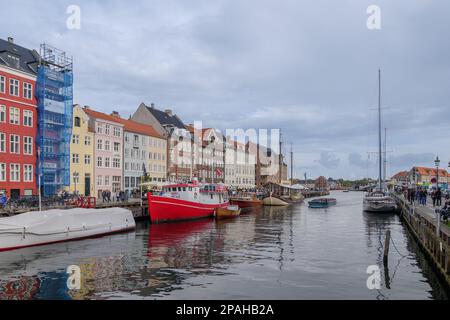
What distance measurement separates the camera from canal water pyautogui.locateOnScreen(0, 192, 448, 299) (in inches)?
718

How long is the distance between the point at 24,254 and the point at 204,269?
12.3 m

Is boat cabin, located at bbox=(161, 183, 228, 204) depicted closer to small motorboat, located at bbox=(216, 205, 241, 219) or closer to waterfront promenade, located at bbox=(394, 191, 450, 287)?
small motorboat, located at bbox=(216, 205, 241, 219)

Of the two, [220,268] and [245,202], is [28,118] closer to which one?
[220,268]

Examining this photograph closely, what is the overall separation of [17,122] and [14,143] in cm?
258

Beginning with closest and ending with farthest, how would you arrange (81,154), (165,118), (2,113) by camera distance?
(2,113) < (81,154) < (165,118)

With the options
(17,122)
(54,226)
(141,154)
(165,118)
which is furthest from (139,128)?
(54,226)

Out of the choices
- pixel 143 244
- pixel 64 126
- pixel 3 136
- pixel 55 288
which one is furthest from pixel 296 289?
pixel 64 126

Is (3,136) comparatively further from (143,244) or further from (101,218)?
(143,244)

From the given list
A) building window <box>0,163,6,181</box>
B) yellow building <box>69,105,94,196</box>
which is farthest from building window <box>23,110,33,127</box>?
yellow building <box>69,105,94,196</box>

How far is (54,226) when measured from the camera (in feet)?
105

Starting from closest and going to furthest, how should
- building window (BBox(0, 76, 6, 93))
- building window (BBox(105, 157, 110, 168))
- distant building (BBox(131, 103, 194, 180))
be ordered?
building window (BBox(0, 76, 6, 93)) → building window (BBox(105, 157, 110, 168)) → distant building (BBox(131, 103, 194, 180))

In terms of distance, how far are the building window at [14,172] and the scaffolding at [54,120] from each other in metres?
2.44

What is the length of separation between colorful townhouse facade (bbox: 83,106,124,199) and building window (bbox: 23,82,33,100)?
14510 mm
